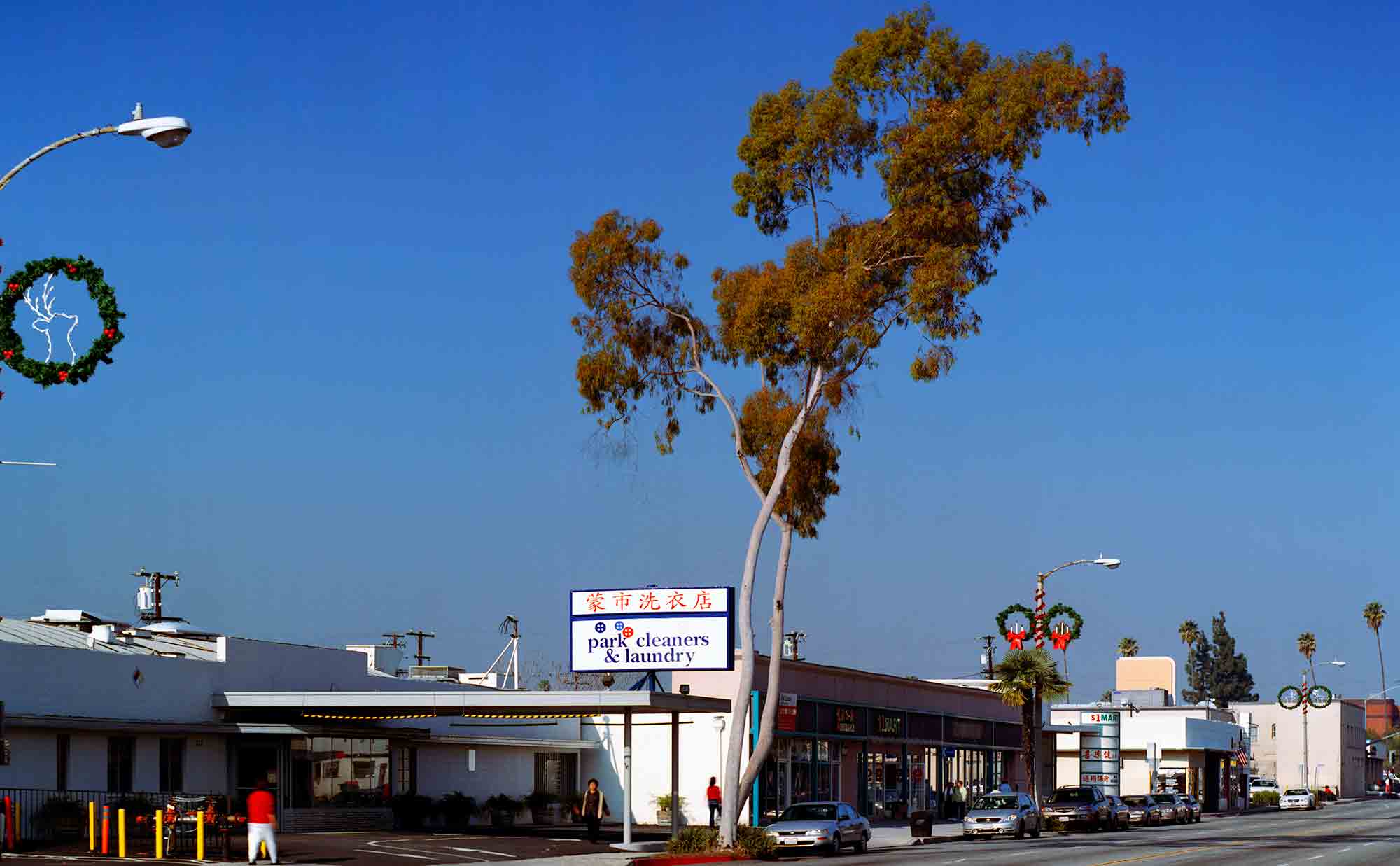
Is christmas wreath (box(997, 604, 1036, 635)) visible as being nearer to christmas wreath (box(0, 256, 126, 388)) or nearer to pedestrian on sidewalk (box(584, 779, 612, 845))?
pedestrian on sidewalk (box(584, 779, 612, 845))

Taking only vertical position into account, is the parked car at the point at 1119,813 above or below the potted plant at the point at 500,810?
below

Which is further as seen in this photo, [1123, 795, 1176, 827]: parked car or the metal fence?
[1123, 795, 1176, 827]: parked car

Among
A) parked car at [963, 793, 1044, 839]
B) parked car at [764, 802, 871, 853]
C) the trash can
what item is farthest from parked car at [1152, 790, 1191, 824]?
parked car at [764, 802, 871, 853]

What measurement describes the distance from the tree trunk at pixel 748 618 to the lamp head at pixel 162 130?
74.4ft

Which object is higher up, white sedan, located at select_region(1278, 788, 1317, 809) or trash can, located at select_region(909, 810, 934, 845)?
trash can, located at select_region(909, 810, 934, 845)

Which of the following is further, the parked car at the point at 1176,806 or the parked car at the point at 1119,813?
the parked car at the point at 1176,806

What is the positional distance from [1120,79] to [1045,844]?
2137 centimetres

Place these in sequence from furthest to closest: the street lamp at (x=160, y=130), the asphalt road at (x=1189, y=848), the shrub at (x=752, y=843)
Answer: the shrub at (x=752, y=843) → the asphalt road at (x=1189, y=848) → the street lamp at (x=160, y=130)

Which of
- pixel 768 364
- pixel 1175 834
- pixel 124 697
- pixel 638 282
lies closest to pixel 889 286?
pixel 768 364

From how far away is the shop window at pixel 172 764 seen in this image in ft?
127

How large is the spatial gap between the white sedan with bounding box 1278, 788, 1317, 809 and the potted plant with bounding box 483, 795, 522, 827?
67908 millimetres

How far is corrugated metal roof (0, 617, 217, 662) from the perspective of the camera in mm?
38094

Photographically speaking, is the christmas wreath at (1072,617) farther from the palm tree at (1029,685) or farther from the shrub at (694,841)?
the shrub at (694,841)

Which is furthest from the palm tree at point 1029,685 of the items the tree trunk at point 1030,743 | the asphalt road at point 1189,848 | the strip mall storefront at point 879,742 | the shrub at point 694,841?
the shrub at point 694,841
